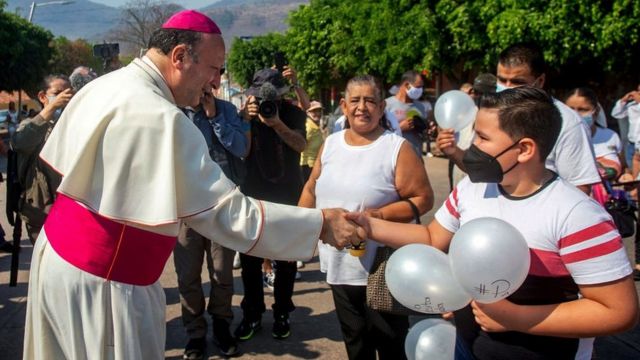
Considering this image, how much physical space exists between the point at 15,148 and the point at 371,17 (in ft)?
62.0

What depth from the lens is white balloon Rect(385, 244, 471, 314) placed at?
2.43m

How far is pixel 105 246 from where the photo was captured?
2508 millimetres

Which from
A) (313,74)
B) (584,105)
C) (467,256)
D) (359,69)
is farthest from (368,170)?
(313,74)

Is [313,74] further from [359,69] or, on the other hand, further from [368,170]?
[368,170]

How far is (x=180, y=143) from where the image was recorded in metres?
2.48

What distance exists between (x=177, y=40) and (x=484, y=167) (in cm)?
140

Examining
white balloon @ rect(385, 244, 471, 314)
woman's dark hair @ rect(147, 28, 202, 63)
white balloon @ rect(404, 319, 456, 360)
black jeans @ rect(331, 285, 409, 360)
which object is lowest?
black jeans @ rect(331, 285, 409, 360)

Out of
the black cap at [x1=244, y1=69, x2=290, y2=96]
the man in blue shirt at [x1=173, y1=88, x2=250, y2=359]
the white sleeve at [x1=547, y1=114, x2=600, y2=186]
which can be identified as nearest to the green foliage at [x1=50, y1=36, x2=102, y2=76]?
the black cap at [x1=244, y1=69, x2=290, y2=96]

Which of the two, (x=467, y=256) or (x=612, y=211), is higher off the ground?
(x=467, y=256)

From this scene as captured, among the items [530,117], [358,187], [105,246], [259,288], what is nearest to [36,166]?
[259,288]

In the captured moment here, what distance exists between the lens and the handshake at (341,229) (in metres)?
2.86

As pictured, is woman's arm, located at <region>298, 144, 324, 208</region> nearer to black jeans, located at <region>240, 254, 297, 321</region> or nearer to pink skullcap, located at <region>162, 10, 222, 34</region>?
black jeans, located at <region>240, 254, 297, 321</region>

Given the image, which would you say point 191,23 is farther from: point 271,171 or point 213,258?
point 271,171

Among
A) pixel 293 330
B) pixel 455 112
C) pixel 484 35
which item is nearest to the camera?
pixel 455 112
